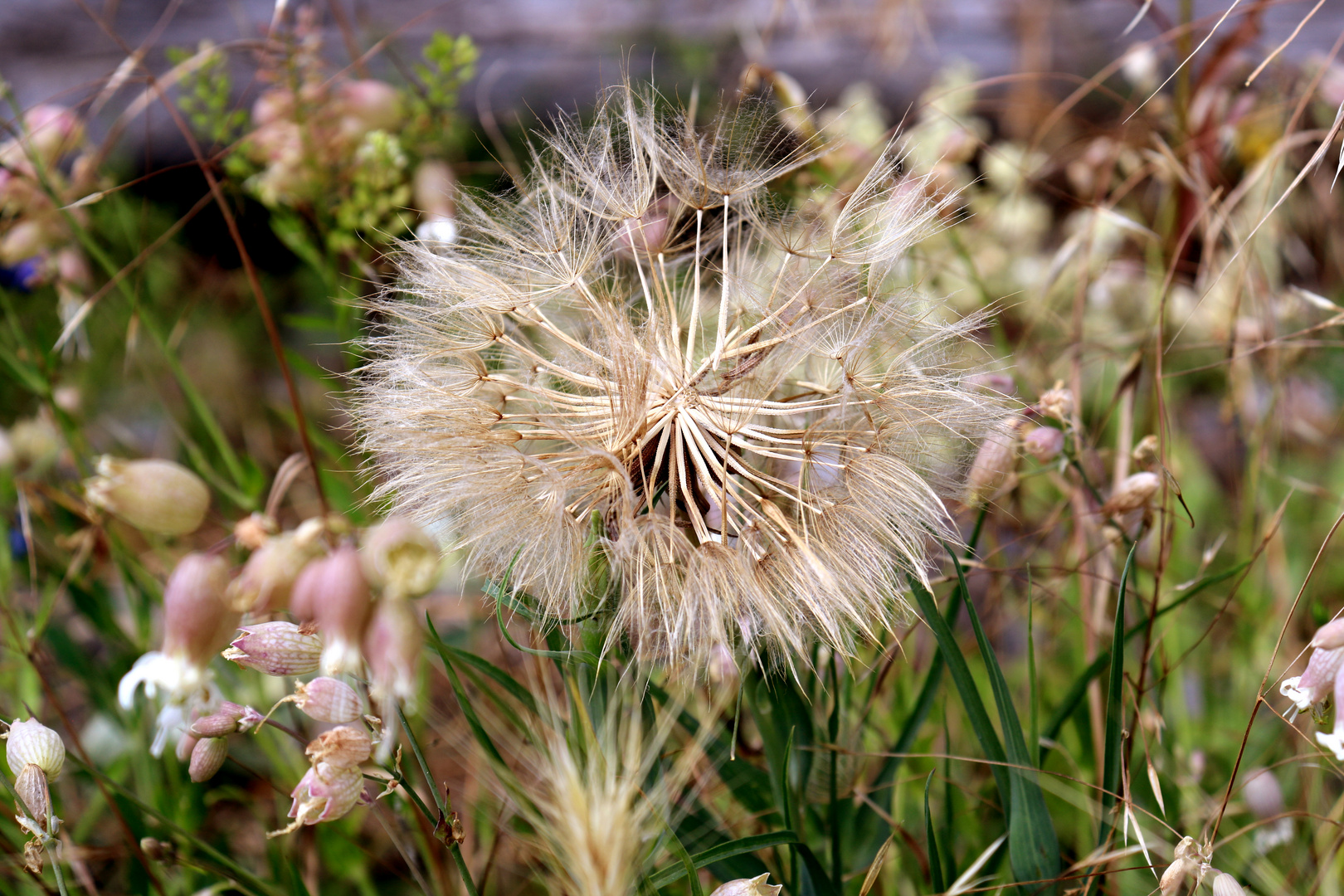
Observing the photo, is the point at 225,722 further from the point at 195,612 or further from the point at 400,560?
the point at 400,560

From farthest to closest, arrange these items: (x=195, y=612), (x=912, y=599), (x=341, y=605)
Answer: (x=912, y=599) → (x=195, y=612) → (x=341, y=605)

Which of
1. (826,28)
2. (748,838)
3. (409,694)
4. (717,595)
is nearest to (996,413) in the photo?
(717,595)

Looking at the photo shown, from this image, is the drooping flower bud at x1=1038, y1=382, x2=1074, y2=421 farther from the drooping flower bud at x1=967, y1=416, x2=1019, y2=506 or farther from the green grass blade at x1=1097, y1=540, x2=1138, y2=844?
the green grass blade at x1=1097, y1=540, x2=1138, y2=844

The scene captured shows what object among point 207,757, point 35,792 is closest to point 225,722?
point 207,757

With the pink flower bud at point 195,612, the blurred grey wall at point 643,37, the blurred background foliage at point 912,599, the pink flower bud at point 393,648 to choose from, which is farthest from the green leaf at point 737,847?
the blurred grey wall at point 643,37

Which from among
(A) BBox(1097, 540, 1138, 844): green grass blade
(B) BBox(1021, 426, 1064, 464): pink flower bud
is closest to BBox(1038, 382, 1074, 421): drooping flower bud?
(B) BBox(1021, 426, 1064, 464): pink flower bud

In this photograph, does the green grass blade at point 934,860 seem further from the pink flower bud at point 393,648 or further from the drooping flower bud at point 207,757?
the drooping flower bud at point 207,757
